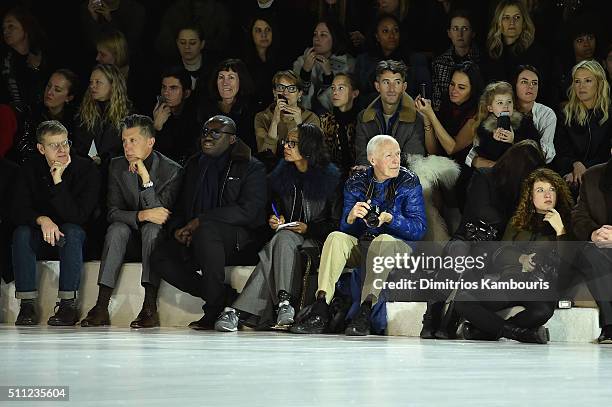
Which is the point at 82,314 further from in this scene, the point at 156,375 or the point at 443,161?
the point at 156,375

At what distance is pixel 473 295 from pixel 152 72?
126 inches

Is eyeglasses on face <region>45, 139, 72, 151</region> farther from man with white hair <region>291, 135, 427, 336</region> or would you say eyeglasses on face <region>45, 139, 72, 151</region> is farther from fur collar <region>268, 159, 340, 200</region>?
man with white hair <region>291, 135, 427, 336</region>

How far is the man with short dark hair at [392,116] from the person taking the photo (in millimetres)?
6938

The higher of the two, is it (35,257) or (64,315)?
(35,257)

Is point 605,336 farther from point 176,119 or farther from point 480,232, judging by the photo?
point 176,119

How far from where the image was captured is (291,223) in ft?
21.6

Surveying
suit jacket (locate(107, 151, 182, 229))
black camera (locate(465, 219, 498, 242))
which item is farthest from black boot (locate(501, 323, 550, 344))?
suit jacket (locate(107, 151, 182, 229))

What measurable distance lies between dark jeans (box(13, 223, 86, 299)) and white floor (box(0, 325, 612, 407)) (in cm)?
112

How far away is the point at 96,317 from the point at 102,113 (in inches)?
57.9

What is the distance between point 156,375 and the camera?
11.9 feet

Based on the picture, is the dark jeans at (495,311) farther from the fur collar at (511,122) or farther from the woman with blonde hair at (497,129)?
the fur collar at (511,122)

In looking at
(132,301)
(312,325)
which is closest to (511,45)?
(312,325)

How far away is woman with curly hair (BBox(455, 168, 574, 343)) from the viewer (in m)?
5.72

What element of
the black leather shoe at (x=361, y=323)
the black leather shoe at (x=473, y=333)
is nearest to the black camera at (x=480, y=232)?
the black leather shoe at (x=473, y=333)
